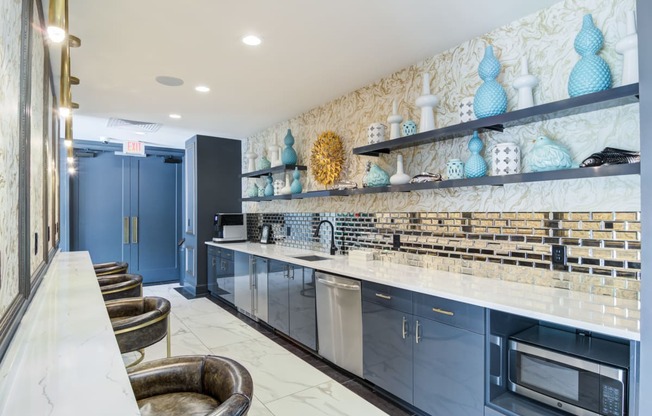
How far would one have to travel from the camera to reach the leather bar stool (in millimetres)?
1279

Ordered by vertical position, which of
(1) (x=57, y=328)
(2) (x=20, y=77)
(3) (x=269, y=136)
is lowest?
(1) (x=57, y=328)

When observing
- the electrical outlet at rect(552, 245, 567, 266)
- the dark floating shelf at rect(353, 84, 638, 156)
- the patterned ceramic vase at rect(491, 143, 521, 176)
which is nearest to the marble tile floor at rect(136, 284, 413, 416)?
the electrical outlet at rect(552, 245, 567, 266)

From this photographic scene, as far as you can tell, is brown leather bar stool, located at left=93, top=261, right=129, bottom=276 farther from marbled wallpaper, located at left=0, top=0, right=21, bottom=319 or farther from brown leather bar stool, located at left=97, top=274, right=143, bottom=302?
marbled wallpaper, located at left=0, top=0, right=21, bottom=319

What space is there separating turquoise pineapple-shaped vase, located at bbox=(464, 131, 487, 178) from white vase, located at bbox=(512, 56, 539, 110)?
0.34 meters

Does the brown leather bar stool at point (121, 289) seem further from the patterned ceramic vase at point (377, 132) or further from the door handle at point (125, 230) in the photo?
the door handle at point (125, 230)

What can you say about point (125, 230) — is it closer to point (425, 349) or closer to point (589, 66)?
point (425, 349)

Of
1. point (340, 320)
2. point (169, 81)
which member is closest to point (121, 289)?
point (340, 320)

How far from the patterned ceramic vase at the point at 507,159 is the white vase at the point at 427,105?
61 cm

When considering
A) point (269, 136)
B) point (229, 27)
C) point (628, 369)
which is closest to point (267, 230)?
point (269, 136)

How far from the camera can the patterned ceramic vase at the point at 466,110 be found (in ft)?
8.70

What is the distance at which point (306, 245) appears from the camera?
4543mm

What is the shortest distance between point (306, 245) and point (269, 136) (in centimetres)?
199

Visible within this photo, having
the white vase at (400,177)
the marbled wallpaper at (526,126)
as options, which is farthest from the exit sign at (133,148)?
the white vase at (400,177)

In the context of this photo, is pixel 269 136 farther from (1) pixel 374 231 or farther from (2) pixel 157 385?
(2) pixel 157 385
